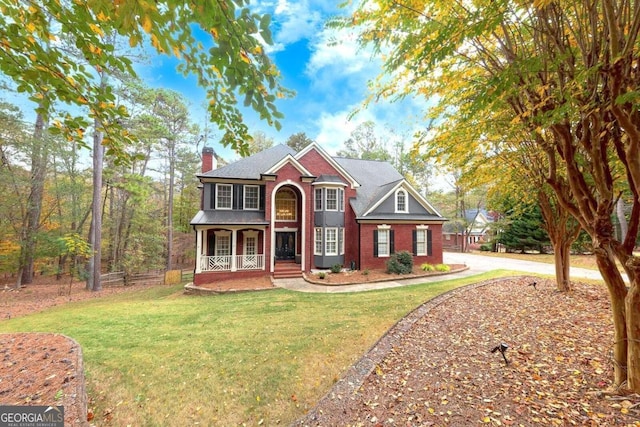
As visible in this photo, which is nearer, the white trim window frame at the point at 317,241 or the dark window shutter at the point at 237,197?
the dark window shutter at the point at 237,197

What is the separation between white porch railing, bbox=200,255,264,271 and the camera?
527 inches

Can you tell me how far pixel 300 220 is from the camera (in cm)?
1630

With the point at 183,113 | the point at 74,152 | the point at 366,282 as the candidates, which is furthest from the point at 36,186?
the point at 366,282

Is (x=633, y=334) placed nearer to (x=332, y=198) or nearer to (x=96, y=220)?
(x=332, y=198)

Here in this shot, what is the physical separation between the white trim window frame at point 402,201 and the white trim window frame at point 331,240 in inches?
181

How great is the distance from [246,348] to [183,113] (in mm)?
21335

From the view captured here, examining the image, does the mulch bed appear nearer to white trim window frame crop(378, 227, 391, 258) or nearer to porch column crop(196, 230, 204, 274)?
porch column crop(196, 230, 204, 274)

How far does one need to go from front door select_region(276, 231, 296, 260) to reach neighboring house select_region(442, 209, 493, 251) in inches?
840

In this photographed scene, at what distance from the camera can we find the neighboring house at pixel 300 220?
14039 millimetres

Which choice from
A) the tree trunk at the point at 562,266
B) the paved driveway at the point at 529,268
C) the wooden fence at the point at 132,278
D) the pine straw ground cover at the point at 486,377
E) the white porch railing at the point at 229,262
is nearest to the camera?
the pine straw ground cover at the point at 486,377

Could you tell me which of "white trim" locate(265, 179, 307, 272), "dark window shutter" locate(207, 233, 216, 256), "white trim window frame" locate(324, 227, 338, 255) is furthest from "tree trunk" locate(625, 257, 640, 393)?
"dark window shutter" locate(207, 233, 216, 256)

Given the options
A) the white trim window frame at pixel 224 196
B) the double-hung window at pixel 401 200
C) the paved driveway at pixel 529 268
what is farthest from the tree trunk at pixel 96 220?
the paved driveway at pixel 529 268

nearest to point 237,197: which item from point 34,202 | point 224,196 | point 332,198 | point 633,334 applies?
point 224,196

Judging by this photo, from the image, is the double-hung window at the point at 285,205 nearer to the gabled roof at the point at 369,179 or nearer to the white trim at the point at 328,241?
the white trim at the point at 328,241
